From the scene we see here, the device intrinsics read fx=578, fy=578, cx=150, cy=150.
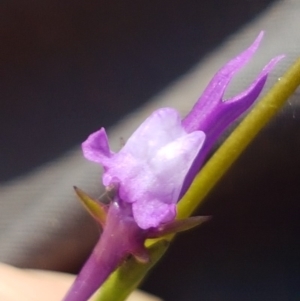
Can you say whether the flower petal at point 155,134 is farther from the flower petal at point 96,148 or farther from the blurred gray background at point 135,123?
the blurred gray background at point 135,123

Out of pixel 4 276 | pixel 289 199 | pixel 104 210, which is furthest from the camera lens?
pixel 289 199

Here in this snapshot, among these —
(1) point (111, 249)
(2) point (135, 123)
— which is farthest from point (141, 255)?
(2) point (135, 123)

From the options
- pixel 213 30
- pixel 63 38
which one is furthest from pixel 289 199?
pixel 63 38

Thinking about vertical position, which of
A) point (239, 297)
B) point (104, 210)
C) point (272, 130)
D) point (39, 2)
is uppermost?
point (39, 2)

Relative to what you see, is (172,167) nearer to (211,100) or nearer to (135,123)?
(211,100)

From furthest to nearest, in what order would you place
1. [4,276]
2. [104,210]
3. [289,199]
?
[289,199] < [4,276] < [104,210]

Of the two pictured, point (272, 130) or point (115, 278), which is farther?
point (272, 130)

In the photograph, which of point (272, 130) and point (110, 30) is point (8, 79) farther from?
point (272, 130)

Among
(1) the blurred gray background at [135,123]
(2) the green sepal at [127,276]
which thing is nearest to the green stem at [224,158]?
(2) the green sepal at [127,276]
